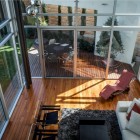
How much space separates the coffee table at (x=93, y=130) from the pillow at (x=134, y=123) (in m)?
0.58

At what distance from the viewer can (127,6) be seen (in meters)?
5.50

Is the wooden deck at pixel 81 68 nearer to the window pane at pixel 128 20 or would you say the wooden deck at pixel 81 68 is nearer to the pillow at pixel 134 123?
the window pane at pixel 128 20

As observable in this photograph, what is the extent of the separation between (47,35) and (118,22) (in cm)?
248

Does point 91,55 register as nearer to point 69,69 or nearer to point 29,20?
point 69,69

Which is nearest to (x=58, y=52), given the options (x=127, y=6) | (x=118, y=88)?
(x=118, y=88)

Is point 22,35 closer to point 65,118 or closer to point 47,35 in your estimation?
point 47,35

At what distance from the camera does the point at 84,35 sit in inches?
241

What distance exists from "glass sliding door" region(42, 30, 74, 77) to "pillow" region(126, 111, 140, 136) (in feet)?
10.7

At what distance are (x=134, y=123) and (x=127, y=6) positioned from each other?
141 inches

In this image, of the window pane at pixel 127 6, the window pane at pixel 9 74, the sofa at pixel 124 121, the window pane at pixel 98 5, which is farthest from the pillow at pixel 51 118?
the window pane at pixel 127 6

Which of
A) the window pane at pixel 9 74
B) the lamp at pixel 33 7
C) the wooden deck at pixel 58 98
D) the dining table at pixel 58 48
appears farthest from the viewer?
the dining table at pixel 58 48

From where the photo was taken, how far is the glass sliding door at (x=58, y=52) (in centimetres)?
612

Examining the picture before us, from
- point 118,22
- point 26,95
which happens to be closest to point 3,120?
point 26,95

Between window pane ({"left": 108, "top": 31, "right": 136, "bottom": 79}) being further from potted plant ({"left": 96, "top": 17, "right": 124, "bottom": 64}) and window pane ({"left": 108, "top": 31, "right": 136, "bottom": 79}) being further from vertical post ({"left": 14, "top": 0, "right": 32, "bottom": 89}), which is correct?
vertical post ({"left": 14, "top": 0, "right": 32, "bottom": 89})
